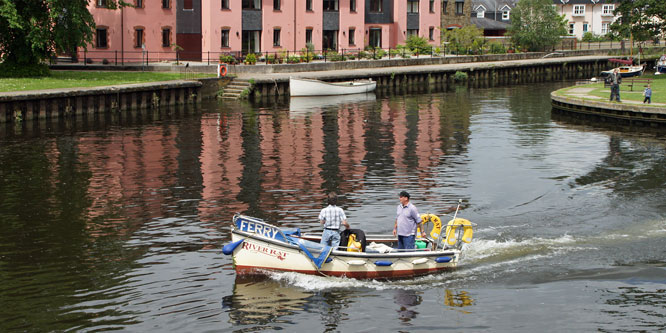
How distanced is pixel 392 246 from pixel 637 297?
273 inches

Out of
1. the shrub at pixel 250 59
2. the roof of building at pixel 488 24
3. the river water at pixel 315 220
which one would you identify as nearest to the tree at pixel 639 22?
the river water at pixel 315 220

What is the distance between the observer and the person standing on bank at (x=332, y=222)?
2322 centimetres

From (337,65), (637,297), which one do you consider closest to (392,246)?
(637,297)

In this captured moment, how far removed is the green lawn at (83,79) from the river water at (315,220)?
278 inches

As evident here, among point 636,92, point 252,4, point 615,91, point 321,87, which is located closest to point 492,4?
point 252,4

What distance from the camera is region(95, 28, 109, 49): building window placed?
77625 mm

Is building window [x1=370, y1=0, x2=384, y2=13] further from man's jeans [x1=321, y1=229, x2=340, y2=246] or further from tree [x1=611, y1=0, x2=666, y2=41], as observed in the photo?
man's jeans [x1=321, y1=229, x2=340, y2=246]

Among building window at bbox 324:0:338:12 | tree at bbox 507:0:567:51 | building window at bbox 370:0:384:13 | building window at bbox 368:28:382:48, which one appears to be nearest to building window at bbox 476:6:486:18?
tree at bbox 507:0:567:51

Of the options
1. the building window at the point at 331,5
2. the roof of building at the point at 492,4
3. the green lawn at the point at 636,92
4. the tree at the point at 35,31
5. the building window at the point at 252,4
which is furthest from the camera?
the roof of building at the point at 492,4

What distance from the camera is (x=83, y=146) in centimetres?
4547

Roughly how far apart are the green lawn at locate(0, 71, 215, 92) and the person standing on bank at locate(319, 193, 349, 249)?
3891cm

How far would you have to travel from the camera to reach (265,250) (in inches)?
912

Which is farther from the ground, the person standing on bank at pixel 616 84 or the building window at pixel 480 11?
the building window at pixel 480 11

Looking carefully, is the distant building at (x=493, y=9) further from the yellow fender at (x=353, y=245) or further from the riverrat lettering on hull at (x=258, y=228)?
the riverrat lettering on hull at (x=258, y=228)
